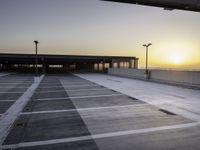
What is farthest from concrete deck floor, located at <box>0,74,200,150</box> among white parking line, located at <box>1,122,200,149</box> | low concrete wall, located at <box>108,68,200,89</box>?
low concrete wall, located at <box>108,68,200,89</box>

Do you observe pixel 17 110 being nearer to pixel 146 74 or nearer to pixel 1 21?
pixel 146 74

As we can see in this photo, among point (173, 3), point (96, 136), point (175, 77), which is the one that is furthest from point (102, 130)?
point (175, 77)

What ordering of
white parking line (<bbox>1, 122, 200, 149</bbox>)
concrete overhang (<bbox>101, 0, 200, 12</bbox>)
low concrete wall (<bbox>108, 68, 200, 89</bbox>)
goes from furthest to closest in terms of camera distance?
low concrete wall (<bbox>108, 68, 200, 89</bbox>) → concrete overhang (<bbox>101, 0, 200, 12</bbox>) → white parking line (<bbox>1, 122, 200, 149</bbox>)

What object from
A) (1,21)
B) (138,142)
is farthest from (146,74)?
(138,142)

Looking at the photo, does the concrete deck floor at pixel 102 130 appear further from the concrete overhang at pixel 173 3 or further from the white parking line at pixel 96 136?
the concrete overhang at pixel 173 3

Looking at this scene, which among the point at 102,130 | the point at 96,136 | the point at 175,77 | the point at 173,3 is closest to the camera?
the point at 96,136

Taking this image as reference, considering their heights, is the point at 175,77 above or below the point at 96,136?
above

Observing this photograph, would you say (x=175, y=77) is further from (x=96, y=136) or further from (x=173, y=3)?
(x=96, y=136)

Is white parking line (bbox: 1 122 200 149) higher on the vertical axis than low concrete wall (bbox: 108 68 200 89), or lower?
lower

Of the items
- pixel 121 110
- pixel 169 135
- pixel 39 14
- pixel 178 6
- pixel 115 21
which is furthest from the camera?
pixel 115 21

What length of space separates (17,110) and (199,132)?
7377mm

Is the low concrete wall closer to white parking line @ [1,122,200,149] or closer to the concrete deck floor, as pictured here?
the concrete deck floor

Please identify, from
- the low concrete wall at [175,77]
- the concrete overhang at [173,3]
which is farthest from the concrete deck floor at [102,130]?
the low concrete wall at [175,77]

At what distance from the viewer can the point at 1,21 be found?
91.8 feet
